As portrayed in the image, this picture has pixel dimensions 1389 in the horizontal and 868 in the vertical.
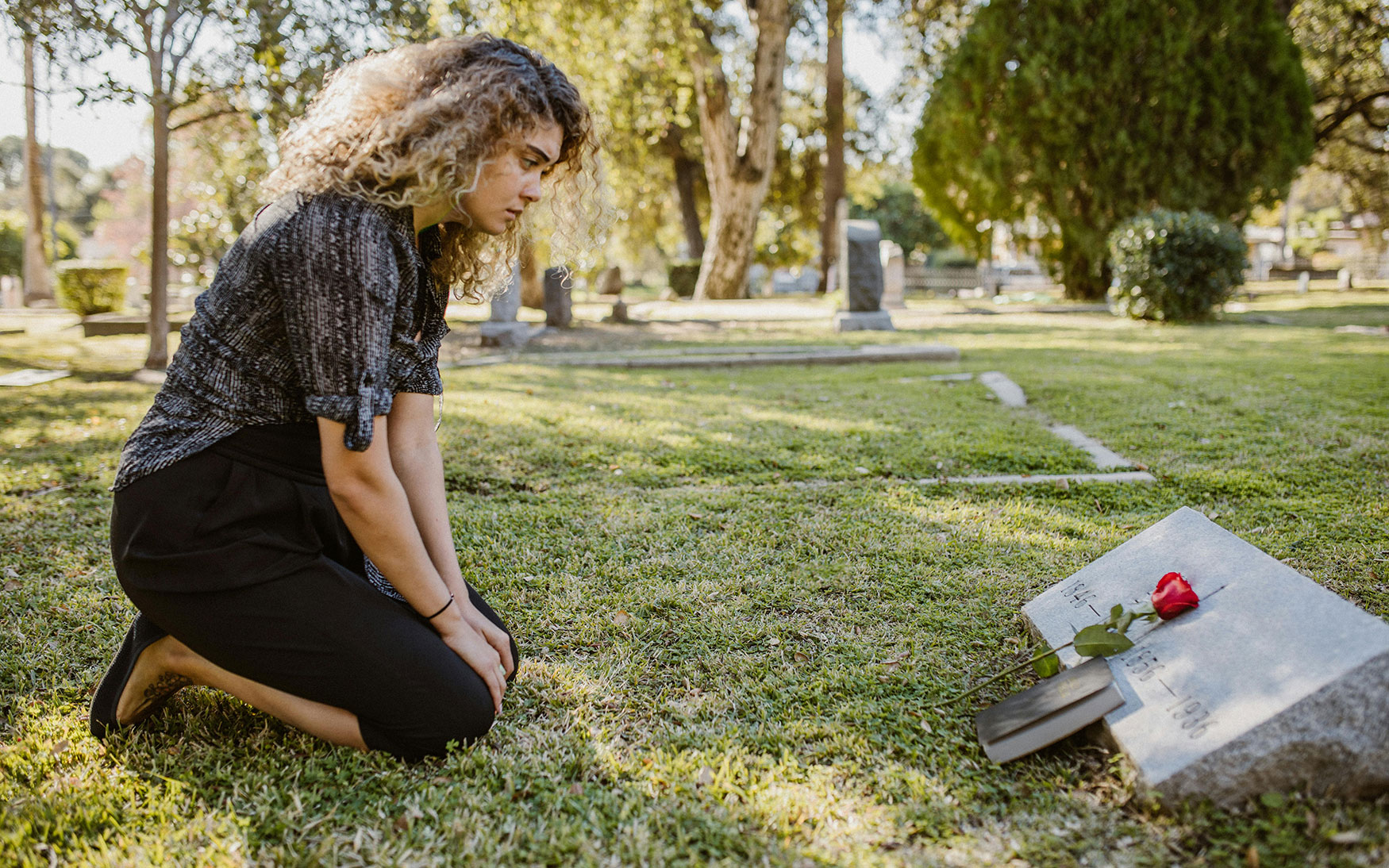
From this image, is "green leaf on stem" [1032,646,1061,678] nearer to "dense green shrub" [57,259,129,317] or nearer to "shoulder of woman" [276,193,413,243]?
"shoulder of woman" [276,193,413,243]

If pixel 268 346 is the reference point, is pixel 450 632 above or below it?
below

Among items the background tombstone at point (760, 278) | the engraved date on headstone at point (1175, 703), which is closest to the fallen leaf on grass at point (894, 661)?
the engraved date on headstone at point (1175, 703)

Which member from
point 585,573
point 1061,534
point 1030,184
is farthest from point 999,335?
point 585,573

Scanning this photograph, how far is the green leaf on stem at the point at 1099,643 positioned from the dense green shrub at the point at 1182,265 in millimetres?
11668

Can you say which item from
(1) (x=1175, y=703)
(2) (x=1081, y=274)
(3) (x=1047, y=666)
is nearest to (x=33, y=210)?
(2) (x=1081, y=274)

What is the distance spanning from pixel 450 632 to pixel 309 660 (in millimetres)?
299

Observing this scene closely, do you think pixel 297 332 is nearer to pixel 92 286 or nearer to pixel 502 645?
pixel 502 645

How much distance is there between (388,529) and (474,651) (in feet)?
1.25

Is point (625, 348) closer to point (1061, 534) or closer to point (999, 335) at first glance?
point (999, 335)

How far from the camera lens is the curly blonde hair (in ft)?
5.75

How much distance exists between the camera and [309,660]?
1.86 m

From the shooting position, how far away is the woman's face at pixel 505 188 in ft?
6.17

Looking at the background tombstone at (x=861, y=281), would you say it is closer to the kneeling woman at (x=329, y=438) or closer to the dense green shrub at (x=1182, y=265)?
the dense green shrub at (x=1182, y=265)

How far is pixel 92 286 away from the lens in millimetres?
15469
